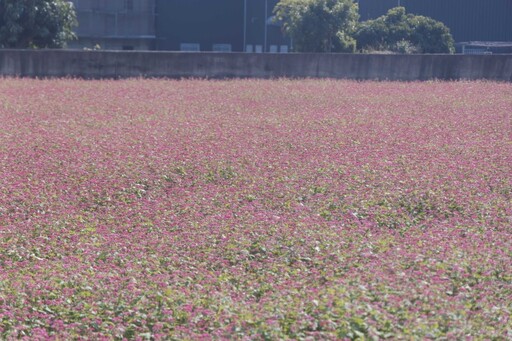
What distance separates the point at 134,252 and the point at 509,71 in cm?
2545

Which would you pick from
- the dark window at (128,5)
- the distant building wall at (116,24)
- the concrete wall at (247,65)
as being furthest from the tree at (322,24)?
the dark window at (128,5)

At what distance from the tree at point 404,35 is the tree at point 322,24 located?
2309 mm

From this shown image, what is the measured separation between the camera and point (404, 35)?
4447cm

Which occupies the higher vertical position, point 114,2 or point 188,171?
point 114,2

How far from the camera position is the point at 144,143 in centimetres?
1445

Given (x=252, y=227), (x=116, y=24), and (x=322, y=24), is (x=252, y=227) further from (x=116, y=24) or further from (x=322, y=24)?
(x=116, y=24)

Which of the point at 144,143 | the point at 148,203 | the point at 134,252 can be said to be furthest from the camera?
the point at 144,143

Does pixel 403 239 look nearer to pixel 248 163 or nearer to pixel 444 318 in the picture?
pixel 444 318

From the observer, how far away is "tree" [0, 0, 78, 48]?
112 ft

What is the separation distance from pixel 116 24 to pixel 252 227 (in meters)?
46.4

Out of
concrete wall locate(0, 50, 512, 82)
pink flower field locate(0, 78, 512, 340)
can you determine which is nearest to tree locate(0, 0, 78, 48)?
concrete wall locate(0, 50, 512, 82)

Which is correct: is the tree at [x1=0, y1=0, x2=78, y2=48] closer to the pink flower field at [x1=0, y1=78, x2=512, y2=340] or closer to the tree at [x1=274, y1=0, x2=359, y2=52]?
the tree at [x1=274, y1=0, x2=359, y2=52]

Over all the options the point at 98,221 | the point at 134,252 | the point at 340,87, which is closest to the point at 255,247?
the point at 134,252

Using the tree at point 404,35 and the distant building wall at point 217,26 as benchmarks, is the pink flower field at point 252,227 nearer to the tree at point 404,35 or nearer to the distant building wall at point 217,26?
the tree at point 404,35
